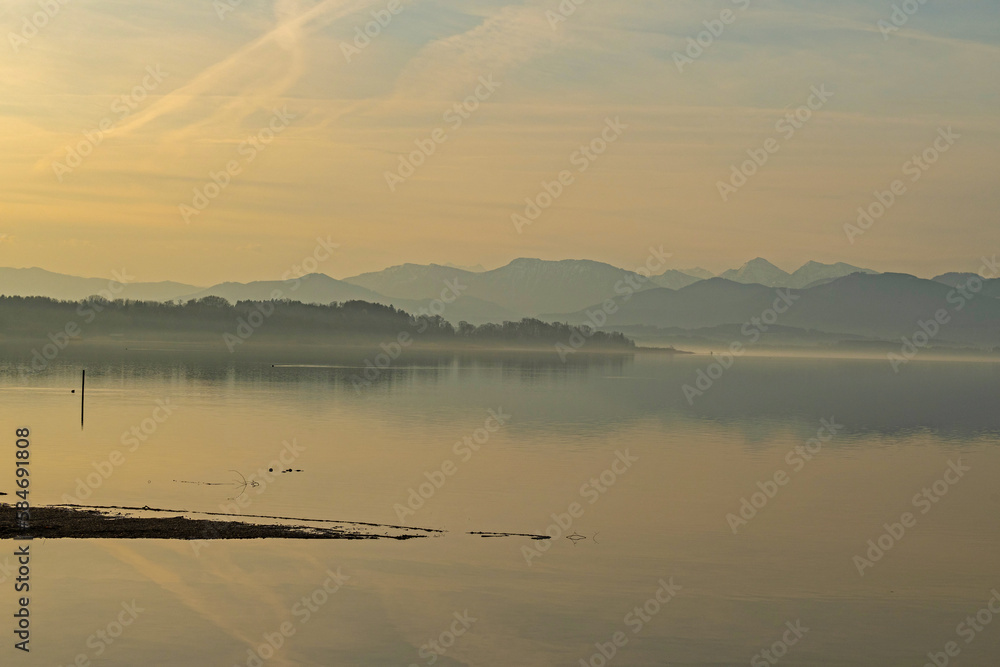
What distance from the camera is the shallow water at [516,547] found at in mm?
19359

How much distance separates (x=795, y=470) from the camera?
44.5 metres

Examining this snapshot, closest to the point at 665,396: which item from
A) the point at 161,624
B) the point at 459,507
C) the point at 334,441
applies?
the point at 334,441

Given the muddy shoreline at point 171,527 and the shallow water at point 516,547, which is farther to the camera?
the muddy shoreline at point 171,527

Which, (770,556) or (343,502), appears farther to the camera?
(343,502)

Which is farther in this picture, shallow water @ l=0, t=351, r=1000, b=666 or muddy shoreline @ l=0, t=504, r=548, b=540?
muddy shoreline @ l=0, t=504, r=548, b=540

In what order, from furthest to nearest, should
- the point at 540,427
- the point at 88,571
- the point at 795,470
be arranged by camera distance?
the point at 540,427 → the point at 795,470 → the point at 88,571

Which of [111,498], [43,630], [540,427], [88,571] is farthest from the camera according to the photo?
[540,427]

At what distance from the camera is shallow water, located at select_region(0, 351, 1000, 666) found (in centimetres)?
1936

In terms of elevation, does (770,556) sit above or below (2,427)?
above

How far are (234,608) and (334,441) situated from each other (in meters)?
29.5

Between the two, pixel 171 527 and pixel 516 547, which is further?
pixel 516 547

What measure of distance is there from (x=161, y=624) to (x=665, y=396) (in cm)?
7792

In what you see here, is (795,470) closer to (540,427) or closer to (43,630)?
(540,427)

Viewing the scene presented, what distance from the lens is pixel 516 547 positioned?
26.8 m
